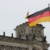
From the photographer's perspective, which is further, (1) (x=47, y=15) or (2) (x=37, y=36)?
(2) (x=37, y=36)

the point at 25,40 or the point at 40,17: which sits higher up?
the point at 25,40

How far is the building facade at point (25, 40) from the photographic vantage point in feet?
200

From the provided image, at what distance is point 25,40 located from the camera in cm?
6425

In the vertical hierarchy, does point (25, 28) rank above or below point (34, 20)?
above

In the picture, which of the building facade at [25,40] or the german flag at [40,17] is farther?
the building facade at [25,40]

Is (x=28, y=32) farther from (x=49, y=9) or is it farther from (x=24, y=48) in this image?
(x=49, y=9)

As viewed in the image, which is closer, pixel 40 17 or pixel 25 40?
pixel 40 17

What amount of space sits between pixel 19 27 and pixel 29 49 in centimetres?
667

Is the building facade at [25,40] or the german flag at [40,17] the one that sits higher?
the building facade at [25,40]

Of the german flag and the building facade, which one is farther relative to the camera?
the building facade

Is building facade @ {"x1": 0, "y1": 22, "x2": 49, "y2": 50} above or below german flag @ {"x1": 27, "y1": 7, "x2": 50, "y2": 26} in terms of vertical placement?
above

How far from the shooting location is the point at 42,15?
28.1 m

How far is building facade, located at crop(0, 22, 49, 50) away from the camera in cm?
6106

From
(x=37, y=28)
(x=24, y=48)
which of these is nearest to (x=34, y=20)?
(x=24, y=48)
